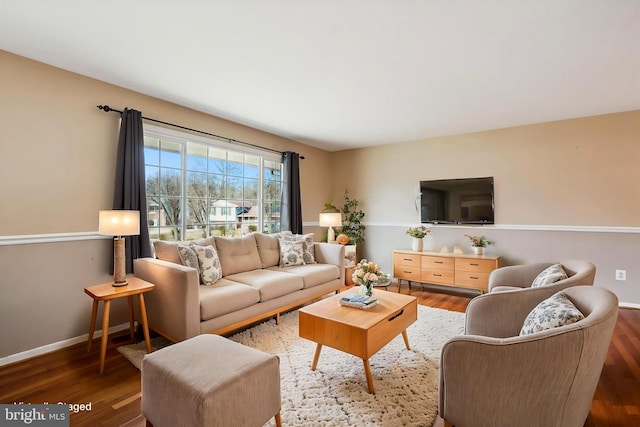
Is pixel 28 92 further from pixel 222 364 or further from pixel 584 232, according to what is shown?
pixel 584 232

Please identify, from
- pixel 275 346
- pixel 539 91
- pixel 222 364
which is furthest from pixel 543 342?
pixel 539 91

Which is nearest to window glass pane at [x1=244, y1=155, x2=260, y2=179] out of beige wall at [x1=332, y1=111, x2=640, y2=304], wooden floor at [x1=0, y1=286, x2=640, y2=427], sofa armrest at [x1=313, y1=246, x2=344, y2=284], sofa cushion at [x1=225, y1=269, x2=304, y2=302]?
sofa armrest at [x1=313, y1=246, x2=344, y2=284]

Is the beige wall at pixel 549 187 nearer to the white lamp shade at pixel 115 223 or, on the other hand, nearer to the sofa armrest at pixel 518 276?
the sofa armrest at pixel 518 276

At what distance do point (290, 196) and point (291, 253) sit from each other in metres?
1.24

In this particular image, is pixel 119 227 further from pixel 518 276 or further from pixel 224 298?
pixel 518 276

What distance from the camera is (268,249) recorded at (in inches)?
153

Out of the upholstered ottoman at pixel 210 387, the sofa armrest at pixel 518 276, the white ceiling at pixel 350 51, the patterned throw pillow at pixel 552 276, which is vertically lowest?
the upholstered ottoman at pixel 210 387

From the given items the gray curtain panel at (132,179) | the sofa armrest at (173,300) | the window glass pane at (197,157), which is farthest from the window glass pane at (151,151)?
the sofa armrest at (173,300)

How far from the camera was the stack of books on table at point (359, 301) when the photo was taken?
93.4 inches

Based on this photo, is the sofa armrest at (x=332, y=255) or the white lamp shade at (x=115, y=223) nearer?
the white lamp shade at (x=115, y=223)

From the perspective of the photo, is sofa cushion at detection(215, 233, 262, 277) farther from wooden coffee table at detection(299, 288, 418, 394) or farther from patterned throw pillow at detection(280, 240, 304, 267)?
wooden coffee table at detection(299, 288, 418, 394)

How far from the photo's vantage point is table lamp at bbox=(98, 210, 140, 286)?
96.7 inches

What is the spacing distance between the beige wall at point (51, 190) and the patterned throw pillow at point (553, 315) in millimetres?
3379

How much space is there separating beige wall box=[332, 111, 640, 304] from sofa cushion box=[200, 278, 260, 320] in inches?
122
